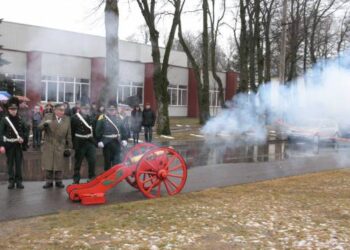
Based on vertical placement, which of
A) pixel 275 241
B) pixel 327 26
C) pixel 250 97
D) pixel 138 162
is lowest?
pixel 275 241

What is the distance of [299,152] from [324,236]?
40.7 ft

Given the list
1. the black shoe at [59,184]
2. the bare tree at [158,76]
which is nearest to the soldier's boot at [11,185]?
the black shoe at [59,184]

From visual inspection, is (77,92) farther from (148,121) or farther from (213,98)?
(213,98)

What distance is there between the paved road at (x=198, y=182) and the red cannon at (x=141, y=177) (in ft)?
0.74

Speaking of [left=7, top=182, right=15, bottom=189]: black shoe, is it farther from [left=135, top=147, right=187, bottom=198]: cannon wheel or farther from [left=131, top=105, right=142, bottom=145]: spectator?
[left=131, top=105, right=142, bottom=145]: spectator

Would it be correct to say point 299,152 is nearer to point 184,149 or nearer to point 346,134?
point 184,149

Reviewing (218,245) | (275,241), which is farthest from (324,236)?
(218,245)

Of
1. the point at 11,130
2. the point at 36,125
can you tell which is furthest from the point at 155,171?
the point at 36,125

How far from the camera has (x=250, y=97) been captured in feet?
84.7

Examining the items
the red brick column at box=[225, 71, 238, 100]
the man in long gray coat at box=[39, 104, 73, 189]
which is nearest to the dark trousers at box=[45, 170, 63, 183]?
the man in long gray coat at box=[39, 104, 73, 189]

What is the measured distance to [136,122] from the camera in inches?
758

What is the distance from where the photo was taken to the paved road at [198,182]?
7786mm

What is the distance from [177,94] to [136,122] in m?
26.4

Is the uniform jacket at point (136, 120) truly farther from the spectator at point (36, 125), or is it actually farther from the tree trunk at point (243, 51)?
the tree trunk at point (243, 51)
